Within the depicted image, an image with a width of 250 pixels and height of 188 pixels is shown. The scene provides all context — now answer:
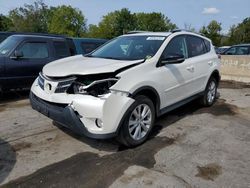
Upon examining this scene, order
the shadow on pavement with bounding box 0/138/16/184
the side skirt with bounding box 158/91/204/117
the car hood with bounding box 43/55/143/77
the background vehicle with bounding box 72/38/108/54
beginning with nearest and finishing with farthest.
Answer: the shadow on pavement with bounding box 0/138/16/184
the car hood with bounding box 43/55/143/77
the side skirt with bounding box 158/91/204/117
the background vehicle with bounding box 72/38/108/54

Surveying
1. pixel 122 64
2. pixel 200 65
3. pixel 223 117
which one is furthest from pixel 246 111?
pixel 122 64

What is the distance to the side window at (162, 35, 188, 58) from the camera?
4807 millimetres

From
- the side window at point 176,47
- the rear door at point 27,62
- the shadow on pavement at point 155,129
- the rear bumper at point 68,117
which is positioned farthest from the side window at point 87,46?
the rear bumper at point 68,117

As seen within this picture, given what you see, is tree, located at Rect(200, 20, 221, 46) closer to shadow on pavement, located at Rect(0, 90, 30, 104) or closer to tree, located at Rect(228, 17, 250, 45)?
tree, located at Rect(228, 17, 250, 45)

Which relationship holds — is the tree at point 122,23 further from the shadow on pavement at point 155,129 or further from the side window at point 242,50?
the shadow on pavement at point 155,129

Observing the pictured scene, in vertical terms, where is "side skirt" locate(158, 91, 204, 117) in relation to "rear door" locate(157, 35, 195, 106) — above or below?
below

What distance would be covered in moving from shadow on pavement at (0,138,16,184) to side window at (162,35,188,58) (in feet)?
9.31

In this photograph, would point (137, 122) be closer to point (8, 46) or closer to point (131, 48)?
point (131, 48)

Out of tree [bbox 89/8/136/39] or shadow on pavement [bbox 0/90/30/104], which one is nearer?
shadow on pavement [bbox 0/90/30/104]

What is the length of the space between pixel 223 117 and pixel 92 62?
10.6ft

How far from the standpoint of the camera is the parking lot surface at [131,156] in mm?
3309

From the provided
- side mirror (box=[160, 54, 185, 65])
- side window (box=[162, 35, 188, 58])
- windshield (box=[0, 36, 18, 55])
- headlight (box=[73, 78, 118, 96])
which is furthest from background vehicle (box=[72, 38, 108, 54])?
headlight (box=[73, 78, 118, 96])

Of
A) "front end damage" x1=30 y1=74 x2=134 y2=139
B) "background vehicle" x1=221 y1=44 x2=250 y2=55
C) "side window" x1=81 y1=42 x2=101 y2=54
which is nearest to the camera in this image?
"front end damage" x1=30 y1=74 x2=134 y2=139

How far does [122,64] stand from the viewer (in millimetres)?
4070
